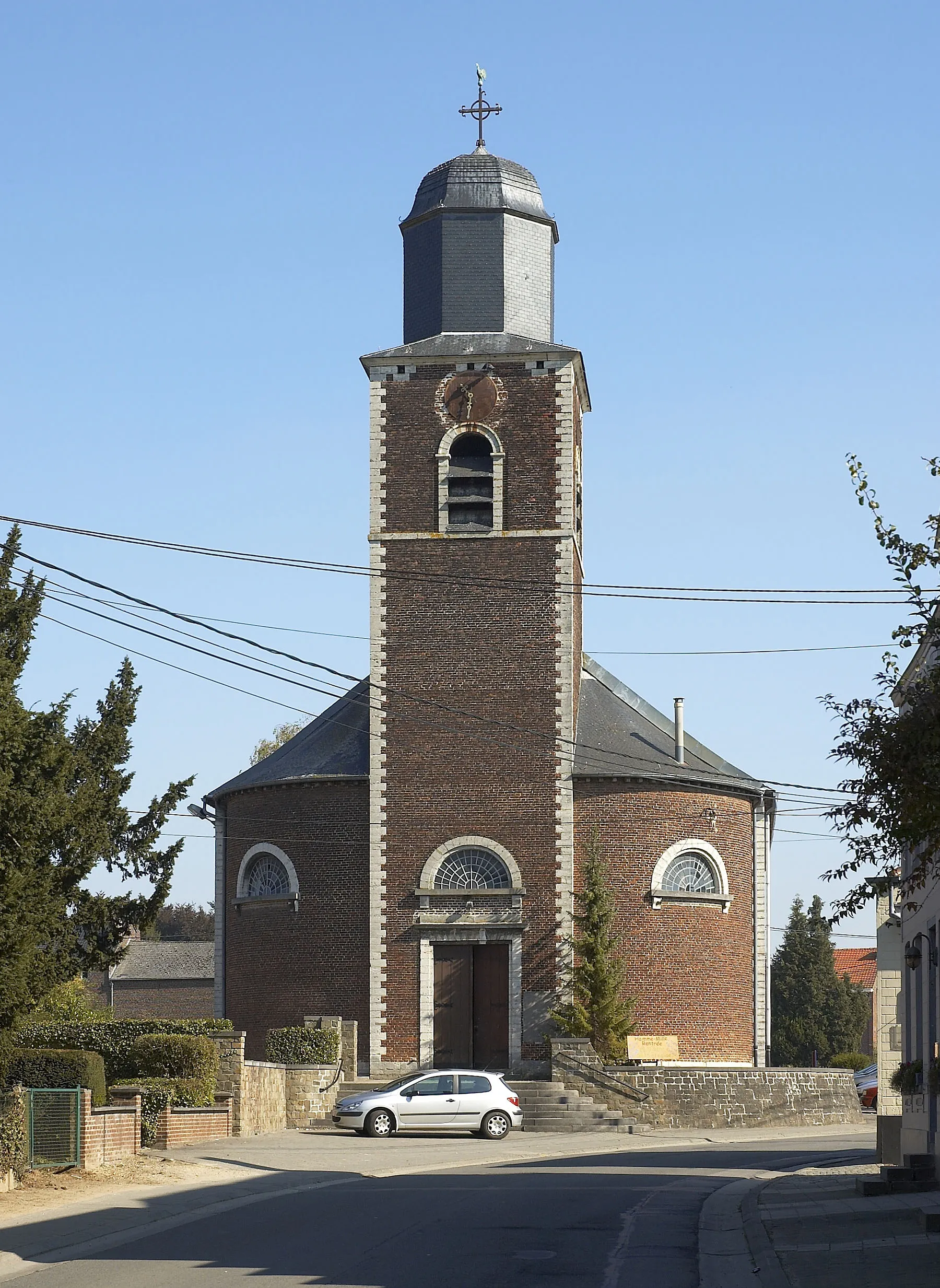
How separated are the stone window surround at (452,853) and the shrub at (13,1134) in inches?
660

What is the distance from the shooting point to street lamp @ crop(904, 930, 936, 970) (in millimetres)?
20812

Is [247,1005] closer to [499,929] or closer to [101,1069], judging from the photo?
[499,929]

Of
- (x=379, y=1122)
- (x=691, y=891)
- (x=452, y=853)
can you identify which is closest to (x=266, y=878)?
(x=452, y=853)

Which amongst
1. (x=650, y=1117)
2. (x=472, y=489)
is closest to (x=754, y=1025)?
(x=650, y=1117)

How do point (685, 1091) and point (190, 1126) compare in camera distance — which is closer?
point (190, 1126)

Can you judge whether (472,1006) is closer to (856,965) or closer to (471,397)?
(471,397)

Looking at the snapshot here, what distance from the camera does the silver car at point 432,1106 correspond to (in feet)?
92.5

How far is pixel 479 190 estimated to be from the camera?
36.5m

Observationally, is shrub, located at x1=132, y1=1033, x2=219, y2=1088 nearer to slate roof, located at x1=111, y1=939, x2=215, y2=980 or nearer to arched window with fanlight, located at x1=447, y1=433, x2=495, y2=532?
arched window with fanlight, located at x1=447, y1=433, x2=495, y2=532

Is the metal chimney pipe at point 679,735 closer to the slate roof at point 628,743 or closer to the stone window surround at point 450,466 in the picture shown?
the slate roof at point 628,743

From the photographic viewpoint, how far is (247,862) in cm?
3641

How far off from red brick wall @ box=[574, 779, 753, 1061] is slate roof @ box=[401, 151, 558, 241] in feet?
40.9

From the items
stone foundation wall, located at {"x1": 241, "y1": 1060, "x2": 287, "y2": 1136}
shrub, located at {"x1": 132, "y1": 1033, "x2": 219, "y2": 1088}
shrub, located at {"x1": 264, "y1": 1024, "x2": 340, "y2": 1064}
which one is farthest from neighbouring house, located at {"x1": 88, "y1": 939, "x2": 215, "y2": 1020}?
shrub, located at {"x1": 132, "y1": 1033, "x2": 219, "y2": 1088}

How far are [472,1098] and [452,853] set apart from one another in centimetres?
738
